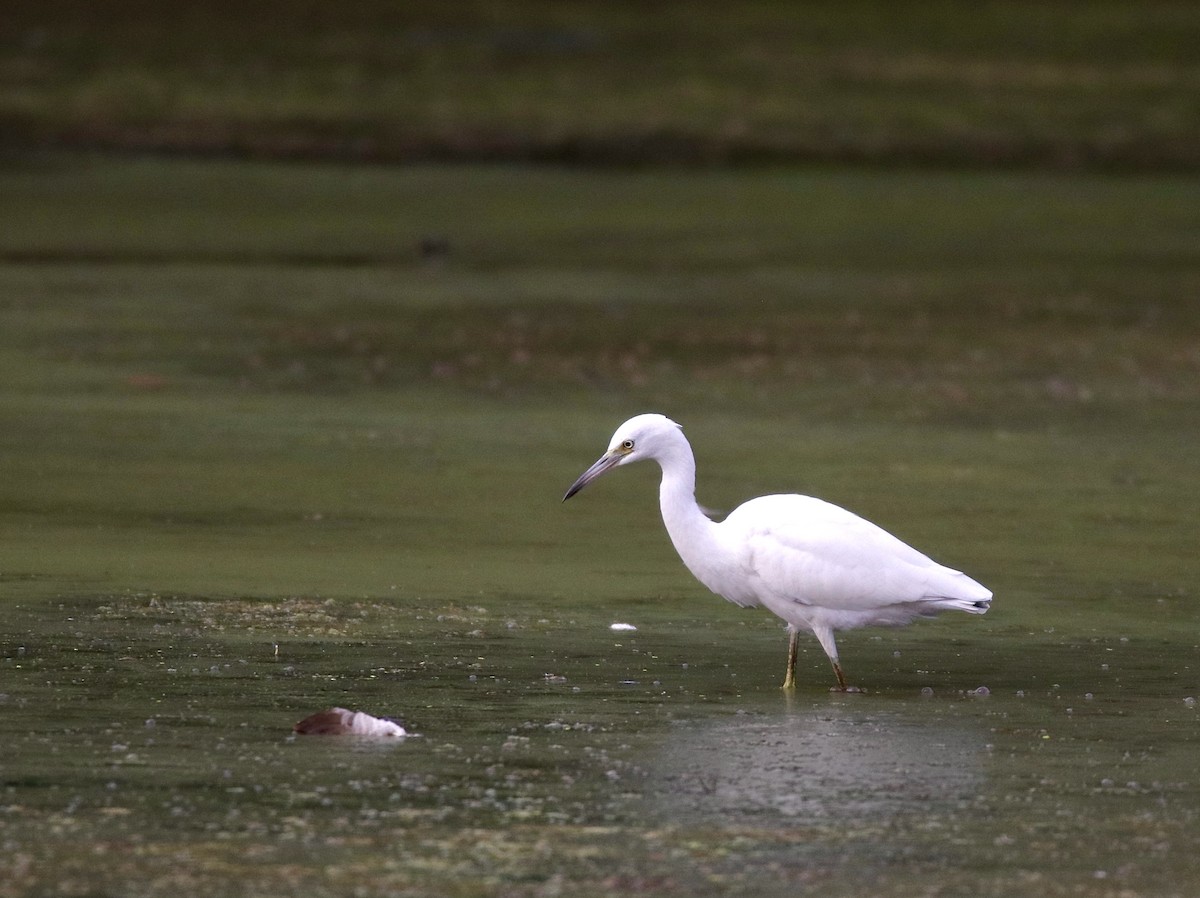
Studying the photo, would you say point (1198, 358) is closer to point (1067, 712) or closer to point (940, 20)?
point (1067, 712)

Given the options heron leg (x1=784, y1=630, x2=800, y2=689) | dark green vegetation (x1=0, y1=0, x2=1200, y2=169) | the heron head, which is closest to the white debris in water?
heron leg (x1=784, y1=630, x2=800, y2=689)

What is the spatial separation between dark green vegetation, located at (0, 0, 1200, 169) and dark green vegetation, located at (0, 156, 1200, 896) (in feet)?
20.5

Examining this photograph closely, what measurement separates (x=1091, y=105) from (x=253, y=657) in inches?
1010

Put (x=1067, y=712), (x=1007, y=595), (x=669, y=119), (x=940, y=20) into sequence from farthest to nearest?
(x=940, y=20), (x=669, y=119), (x=1007, y=595), (x=1067, y=712)

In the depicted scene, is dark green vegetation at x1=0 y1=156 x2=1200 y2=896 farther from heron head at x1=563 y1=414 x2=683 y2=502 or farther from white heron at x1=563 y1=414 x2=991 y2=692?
heron head at x1=563 y1=414 x2=683 y2=502

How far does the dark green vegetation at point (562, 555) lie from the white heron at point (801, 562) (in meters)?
0.28

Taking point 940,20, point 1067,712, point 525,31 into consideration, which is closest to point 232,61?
point 525,31

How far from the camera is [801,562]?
801 centimetres

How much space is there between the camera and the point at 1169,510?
11.5 meters

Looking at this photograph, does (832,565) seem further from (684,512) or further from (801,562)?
(684,512)

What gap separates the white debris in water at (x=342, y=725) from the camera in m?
6.85

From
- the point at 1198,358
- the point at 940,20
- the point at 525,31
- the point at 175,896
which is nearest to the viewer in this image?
the point at 175,896

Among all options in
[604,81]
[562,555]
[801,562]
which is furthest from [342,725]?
[604,81]

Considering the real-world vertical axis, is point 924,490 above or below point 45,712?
above
